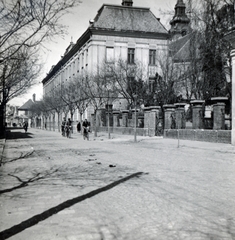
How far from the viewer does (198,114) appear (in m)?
20.8

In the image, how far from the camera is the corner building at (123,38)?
141 ft

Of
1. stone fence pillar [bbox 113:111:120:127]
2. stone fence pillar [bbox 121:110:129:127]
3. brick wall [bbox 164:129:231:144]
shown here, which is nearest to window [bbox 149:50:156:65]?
stone fence pillar [bbox 113:111:120:127]

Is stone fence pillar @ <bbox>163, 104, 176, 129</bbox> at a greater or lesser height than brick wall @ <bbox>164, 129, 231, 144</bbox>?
greater

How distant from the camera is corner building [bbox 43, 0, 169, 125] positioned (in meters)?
43.0

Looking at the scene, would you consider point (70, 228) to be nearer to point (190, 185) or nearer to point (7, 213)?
point (7, 213)

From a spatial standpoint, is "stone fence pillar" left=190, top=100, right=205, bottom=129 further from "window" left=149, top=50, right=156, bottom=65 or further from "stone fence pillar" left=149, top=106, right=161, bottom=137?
"window" left=149, top=50, right=156, bottom=65

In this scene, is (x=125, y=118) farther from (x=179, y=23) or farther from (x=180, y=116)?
(x=179, y=23)

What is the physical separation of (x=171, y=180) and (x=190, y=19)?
14.3 m

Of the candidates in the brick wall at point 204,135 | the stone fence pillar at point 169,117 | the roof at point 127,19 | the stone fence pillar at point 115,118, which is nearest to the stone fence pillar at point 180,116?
the brick wall at point 204,135

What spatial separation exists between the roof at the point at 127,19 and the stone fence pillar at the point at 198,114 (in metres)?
25.4

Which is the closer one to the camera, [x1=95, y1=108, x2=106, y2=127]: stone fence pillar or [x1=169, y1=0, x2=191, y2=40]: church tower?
[x1=169, y1=0, x2=191, y2=40]: church tower

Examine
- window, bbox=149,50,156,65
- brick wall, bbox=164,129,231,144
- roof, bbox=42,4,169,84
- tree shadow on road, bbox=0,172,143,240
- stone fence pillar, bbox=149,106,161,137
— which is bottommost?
tree shadow on road, bbox=0,172,143,240

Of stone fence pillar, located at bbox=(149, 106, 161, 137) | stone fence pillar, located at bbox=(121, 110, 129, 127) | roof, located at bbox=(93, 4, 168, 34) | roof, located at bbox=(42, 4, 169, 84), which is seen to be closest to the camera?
stone fence pillar, located at bbox=(149, 106, 161, 137)

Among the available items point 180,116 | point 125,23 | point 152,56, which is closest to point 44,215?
point 180,116
